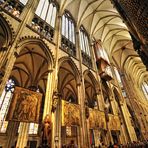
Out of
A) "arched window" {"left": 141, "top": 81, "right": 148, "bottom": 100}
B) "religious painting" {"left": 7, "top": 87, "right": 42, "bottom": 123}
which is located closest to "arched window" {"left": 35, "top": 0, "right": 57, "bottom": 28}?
"religious painting" {"left": 7, "top": 87, "right": 42, "bottom": 123}

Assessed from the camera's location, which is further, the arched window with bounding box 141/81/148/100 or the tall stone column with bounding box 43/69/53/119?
the arched window with bounding box 141/81/148/100

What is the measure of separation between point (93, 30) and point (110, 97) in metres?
9.08

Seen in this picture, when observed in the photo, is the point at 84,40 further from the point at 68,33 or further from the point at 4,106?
the point at 4,106

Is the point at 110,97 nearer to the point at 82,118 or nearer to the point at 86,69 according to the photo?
the point at 86,69

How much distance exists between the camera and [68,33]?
41.4ft

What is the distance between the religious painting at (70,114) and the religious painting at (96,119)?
134 cm

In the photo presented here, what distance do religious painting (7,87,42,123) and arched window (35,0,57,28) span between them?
687 centimetres

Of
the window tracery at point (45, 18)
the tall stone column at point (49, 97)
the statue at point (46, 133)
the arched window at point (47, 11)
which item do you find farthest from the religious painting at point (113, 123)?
the arched window at point (47, 11)

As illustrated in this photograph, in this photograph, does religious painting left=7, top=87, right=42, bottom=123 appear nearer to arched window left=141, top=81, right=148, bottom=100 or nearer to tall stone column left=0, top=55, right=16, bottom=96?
tall stone column left=0, top=55, right=16, bottom=96

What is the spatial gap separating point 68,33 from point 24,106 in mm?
8885

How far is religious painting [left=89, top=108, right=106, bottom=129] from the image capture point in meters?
8.77

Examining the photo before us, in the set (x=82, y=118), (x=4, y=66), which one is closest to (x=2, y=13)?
(x=4, y=66)

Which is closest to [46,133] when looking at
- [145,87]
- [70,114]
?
[70,114]

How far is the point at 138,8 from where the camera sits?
2.22 meters
